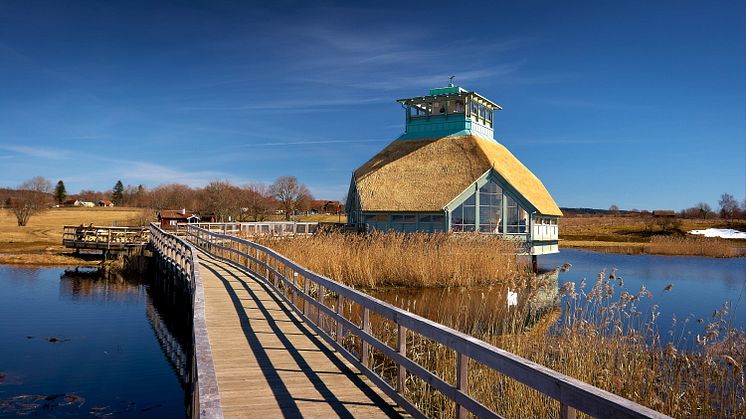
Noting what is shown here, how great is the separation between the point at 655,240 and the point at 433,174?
105 ft

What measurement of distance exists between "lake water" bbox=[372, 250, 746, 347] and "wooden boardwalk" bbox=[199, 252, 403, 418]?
9.21 feet

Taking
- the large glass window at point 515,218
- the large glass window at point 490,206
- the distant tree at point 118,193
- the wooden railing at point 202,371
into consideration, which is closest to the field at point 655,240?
the large glass window at point 515,218

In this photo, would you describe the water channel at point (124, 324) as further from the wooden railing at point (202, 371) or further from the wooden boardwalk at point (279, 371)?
the wooden railing at point (202, 371)

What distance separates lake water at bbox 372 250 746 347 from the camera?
531 inches

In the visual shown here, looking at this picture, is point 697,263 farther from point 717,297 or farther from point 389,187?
point 389,187

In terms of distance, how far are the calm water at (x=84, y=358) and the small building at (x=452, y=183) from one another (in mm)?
14896

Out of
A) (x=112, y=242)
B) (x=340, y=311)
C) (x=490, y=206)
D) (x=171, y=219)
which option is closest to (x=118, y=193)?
(x=171, y=219)

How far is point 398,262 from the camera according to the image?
22.2 meters

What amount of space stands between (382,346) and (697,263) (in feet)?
124

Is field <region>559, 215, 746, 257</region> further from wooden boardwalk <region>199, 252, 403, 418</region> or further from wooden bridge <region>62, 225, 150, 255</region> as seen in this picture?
wooden boardwalk <region>199, 252, 403, 418</region>

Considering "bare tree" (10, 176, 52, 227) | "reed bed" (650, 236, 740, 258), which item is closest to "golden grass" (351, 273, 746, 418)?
"reed bed" (650, 236, 740, 258)

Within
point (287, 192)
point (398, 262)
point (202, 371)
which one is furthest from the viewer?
point (287, 192)

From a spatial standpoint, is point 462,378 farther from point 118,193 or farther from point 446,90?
point 118,193

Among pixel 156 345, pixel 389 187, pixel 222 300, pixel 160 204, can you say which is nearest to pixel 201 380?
pixel 222 300
